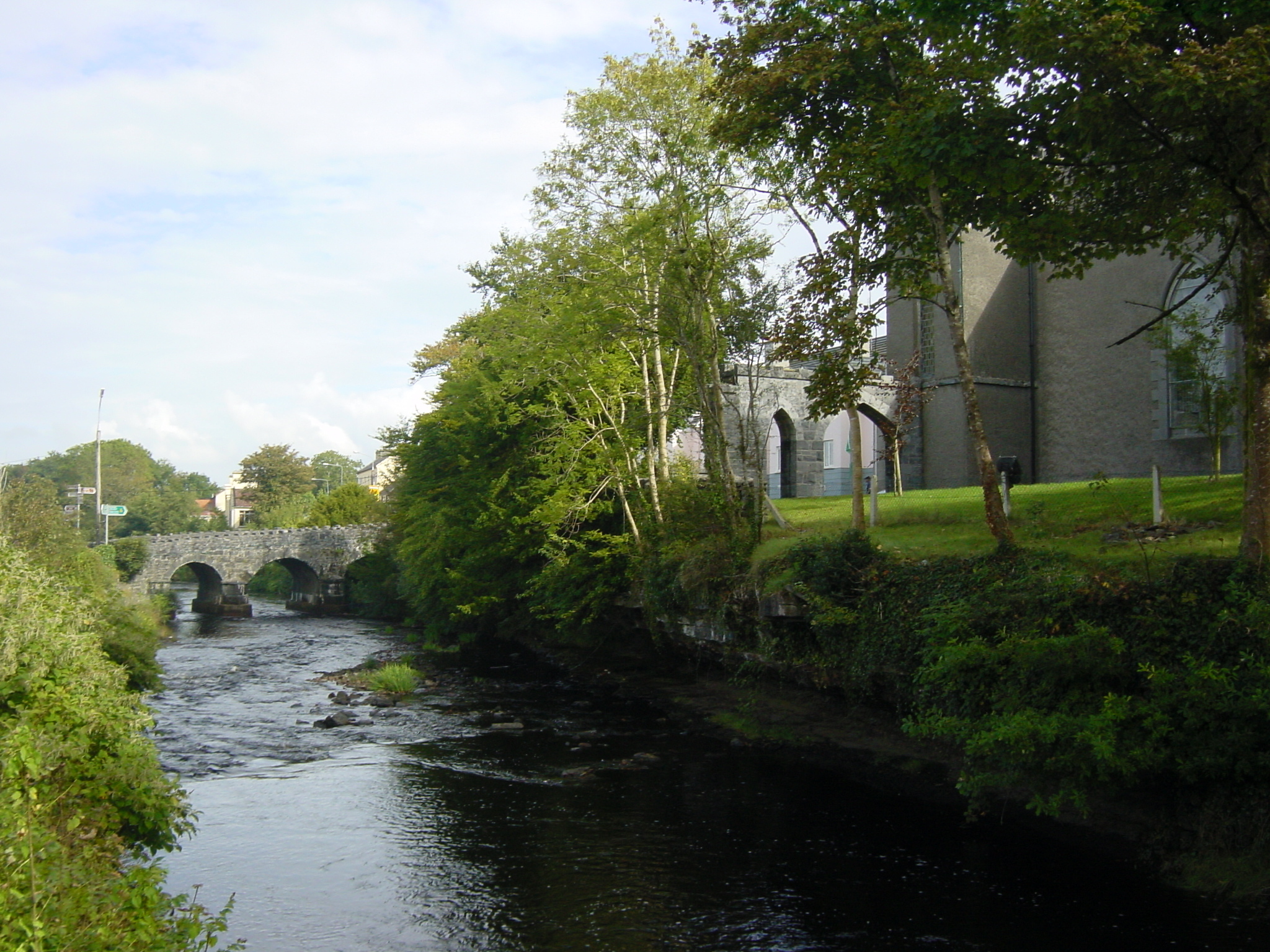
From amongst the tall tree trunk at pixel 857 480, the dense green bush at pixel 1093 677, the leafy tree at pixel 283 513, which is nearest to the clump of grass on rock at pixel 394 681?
the tall tree trunk at pixel 857 480

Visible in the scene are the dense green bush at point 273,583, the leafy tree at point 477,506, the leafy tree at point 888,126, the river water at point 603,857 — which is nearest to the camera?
the river water at point 603,857

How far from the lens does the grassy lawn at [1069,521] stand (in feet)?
46.5

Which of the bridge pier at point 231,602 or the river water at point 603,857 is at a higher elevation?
the river water at point 603,857

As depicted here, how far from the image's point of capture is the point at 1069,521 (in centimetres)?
1688

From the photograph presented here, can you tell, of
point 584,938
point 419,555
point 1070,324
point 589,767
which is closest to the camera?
point 584,938

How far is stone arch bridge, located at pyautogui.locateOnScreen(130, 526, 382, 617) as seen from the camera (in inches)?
2090

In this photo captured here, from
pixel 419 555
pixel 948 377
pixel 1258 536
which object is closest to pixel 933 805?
pixel 1258 536

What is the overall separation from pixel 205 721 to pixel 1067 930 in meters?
17.5

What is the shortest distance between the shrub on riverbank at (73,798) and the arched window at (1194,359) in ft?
64.2

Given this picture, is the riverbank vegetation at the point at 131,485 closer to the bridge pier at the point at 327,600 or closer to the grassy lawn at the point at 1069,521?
the bridge pier at the point at 327,600

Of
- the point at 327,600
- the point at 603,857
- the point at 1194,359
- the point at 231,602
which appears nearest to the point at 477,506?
the point at 1194,359

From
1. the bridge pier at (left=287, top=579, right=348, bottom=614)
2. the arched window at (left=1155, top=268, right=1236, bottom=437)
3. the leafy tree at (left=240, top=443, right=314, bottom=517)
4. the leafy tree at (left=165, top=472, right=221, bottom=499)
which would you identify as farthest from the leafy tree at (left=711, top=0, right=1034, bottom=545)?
the leafy tree at (left=165, top=472, right=221, bottom=499)

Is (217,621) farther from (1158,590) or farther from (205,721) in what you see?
(1158,590)

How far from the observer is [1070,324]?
29.2 m
